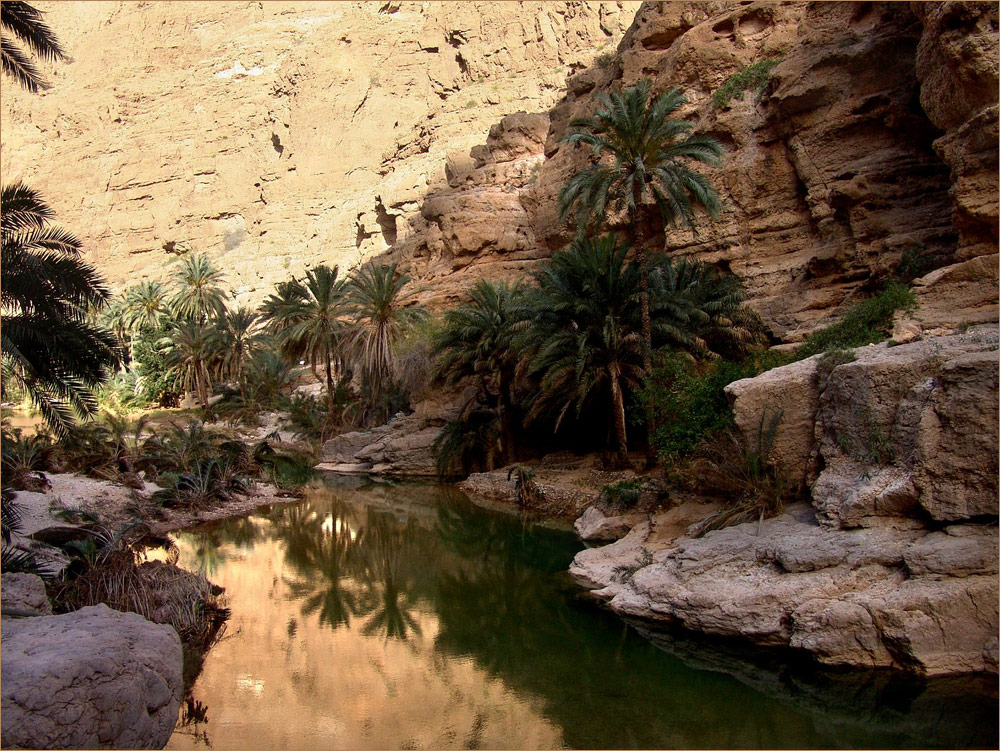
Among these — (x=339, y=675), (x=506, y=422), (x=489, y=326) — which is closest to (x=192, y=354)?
(x=506, y=422)

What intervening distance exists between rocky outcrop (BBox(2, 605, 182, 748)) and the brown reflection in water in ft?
3.00

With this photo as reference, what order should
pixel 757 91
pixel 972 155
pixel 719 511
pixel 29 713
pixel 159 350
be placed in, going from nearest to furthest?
pixel 29 713
pixel 719 511
pixel 972 155
pixel 757 91
pixel 159 350

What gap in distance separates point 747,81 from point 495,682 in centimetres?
2417

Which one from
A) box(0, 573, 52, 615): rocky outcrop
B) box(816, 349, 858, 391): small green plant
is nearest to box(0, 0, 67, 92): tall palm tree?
box(0, 573, 52, 615): rocky outcrop

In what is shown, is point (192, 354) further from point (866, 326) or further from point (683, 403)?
point (866, 326)

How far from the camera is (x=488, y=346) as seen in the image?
23953mm

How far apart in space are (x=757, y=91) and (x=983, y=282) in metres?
14.9

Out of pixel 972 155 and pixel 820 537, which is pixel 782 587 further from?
pixel 972 155

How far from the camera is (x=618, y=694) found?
821cm

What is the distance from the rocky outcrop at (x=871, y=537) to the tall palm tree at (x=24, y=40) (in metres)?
12.5

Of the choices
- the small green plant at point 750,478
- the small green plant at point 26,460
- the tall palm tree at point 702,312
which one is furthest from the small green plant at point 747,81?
the small green plant at point 26,460

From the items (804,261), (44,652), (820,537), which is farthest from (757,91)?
(44,652)

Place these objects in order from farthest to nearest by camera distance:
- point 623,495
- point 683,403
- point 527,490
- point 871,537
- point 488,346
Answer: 1. point 488,346
2. point 527,490
3. point 683,403
4. point 623,495
5. point 871,537

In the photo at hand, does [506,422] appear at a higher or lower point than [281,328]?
lower
